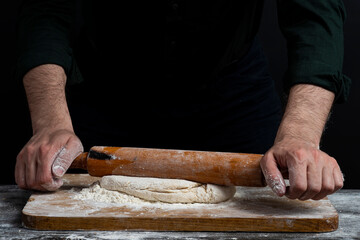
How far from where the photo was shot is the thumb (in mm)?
1609

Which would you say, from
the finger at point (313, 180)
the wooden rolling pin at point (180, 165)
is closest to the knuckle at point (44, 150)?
the wooden rolling pin at point (180, 165)

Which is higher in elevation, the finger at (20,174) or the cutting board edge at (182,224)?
the finger at (20,174)

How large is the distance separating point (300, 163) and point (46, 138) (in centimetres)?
78

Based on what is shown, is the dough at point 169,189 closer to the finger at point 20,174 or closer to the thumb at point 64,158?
the thumb at point 64,158

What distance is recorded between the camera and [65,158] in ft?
5.34

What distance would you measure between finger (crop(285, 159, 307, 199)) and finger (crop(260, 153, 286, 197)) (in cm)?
2

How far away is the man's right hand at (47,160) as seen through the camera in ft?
5.27

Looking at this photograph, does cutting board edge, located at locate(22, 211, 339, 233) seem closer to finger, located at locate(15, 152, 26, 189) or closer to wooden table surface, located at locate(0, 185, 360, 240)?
wooden table surface, located at locate(0, 185, 360, 240)

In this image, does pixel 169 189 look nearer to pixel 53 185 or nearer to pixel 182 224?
pixel 182 224

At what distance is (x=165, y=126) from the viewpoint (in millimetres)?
2207

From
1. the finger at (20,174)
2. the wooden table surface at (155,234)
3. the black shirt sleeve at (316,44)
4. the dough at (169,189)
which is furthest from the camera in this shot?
the black shirt sleeve at (316,44)

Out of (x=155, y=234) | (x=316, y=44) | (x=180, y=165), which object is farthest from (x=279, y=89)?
(x=155, y=234)

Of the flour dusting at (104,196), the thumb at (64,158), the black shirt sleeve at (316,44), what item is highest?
the black shirt sleeve at (316,44)

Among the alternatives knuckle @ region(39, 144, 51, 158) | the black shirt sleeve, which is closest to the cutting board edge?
knuckle @ region(39, 144, 51, 158)
